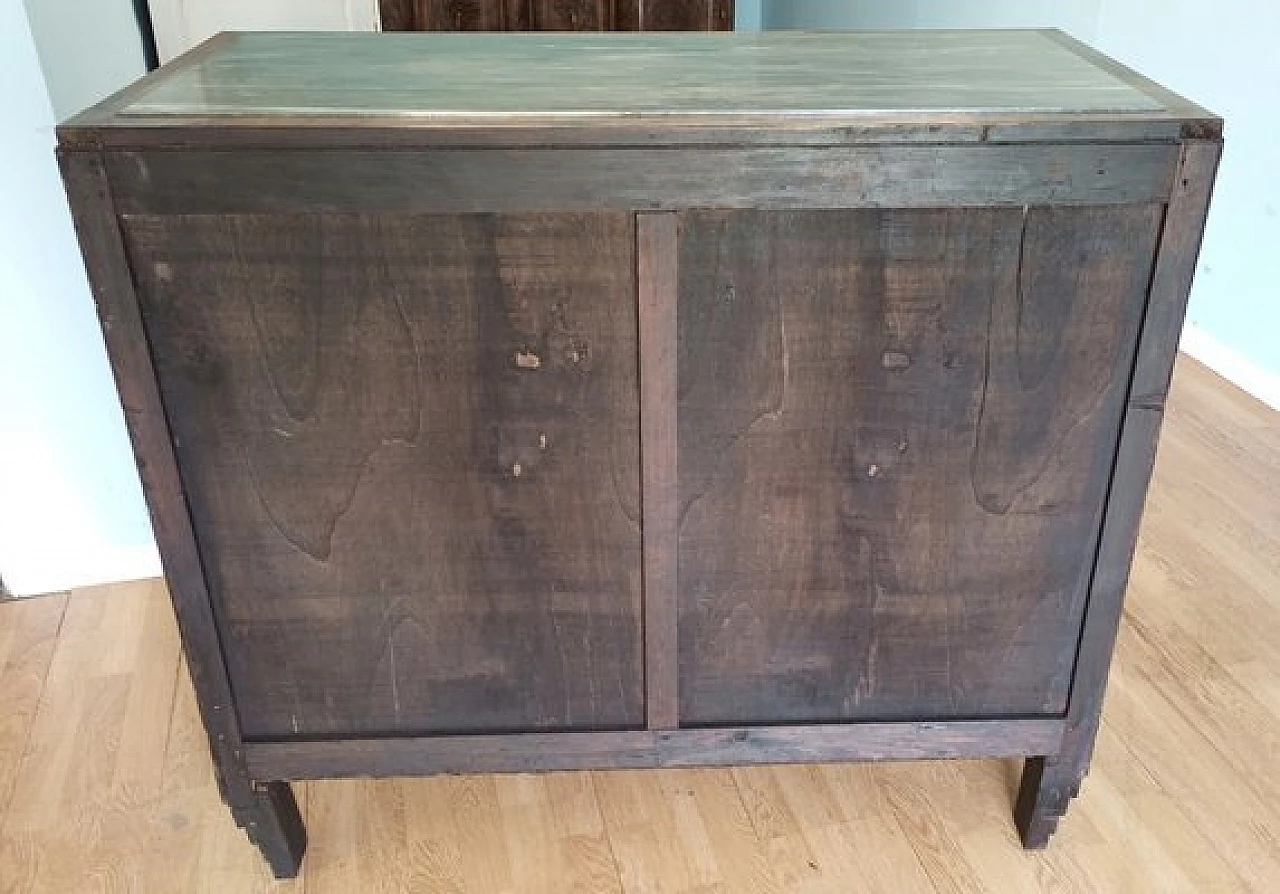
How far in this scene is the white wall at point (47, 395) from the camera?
1.54 m

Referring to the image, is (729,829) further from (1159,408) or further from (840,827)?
(1159,408)

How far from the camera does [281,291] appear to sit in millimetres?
1000

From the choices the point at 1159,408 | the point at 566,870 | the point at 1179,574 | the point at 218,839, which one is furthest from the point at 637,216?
the point at 1179,574

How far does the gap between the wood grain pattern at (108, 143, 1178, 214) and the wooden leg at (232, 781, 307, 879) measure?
2.13ft

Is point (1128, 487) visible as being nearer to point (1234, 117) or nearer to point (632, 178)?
point (632, 178)

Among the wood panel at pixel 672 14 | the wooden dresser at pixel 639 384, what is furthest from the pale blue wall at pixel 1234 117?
the wooden dresser at pixel 639 384

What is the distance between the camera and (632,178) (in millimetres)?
958

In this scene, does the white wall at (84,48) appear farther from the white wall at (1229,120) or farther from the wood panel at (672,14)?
the white wall at (1229,120)

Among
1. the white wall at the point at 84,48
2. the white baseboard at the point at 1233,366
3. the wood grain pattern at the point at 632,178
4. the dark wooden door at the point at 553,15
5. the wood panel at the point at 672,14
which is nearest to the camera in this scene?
the wood grain pattern at the point at 632,178

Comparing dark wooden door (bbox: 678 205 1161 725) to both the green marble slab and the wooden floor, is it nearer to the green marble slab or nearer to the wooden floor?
the green marble slab

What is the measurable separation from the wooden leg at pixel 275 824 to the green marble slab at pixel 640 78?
2.35 ft

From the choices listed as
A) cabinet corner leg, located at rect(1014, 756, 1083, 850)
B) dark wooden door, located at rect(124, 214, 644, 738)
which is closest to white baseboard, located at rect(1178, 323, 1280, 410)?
cabinet corner leg, located at rect(1014, 756, 1083, 850)

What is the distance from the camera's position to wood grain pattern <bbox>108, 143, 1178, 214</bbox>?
94 centimetres

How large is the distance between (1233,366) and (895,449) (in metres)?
1.71
